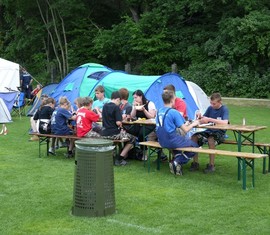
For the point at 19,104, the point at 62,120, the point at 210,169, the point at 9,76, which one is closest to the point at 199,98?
the point at 62,120

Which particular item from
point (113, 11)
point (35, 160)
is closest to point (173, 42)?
point (113, 11)

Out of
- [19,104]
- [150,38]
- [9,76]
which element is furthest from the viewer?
[150,38]

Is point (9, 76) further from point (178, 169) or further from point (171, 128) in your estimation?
point (171, 128)

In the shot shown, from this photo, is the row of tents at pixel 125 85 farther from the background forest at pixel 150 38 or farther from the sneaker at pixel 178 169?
the background forest at pixel 150 38

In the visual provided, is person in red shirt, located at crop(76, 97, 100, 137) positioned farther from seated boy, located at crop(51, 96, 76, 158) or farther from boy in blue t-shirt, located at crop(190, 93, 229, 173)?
boy in blue t-shirt, located at crop(190, 93, 229, 173)

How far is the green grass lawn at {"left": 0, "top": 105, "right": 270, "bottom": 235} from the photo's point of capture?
5949 millimetres

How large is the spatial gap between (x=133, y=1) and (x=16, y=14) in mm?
9222

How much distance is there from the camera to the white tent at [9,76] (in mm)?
21281

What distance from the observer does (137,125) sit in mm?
10109

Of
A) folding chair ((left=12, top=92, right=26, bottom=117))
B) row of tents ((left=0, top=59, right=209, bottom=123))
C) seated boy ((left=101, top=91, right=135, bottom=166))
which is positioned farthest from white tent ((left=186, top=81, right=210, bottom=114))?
folding chair ((left=12, top=92, right=26, bottom=117))

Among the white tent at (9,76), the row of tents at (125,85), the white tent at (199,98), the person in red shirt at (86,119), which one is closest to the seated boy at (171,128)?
the person in red shirt at (86,119)

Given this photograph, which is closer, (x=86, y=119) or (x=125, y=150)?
(x=125, y=150)

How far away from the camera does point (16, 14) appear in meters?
35.9

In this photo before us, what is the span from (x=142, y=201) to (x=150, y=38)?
23.6 meters
